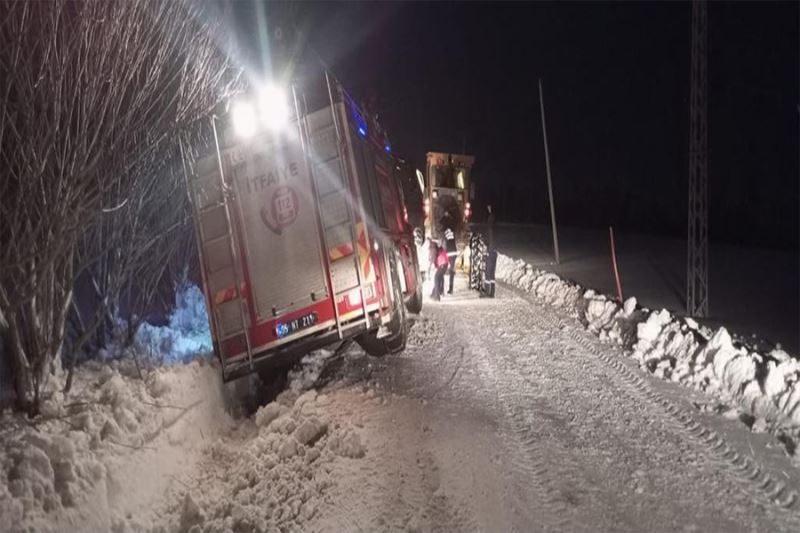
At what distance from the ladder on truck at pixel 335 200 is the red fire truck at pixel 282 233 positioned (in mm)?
13

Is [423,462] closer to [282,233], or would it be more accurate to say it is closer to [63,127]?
[282,233]

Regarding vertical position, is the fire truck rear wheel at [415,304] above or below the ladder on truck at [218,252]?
below

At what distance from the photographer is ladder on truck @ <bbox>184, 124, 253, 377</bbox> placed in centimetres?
880

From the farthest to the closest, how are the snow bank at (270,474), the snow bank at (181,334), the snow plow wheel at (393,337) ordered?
the snow plow wheel at (393,337) → the snow bank at (181,334) → the snow bank at (270,474)

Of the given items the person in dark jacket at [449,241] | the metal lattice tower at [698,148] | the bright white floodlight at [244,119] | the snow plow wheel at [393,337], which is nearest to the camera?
the bright white floodlight at [244,119]

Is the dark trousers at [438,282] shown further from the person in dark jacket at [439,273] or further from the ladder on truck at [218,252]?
the ladder on truck at [218,252]

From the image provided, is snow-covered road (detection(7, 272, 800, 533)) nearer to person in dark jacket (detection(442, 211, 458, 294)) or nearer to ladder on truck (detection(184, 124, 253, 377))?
ladder on truck (detection(184, 124, 253, 377))

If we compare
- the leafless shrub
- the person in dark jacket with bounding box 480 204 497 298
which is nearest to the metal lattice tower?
the person in dark jacket with bounding box 480 204 497 298

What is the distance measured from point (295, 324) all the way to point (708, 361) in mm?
5479

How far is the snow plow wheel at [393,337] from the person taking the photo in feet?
31.6

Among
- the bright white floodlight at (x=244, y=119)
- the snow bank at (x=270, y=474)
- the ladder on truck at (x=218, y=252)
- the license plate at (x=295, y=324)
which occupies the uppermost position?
the bright white floodlight at (x=244, y=119)

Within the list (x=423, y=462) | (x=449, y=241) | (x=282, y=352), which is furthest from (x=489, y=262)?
(x=423, y=462)

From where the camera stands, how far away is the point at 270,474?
248 inches

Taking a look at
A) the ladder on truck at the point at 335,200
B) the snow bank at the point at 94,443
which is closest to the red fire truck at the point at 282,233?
the ladder on truck at the point at 335,200
